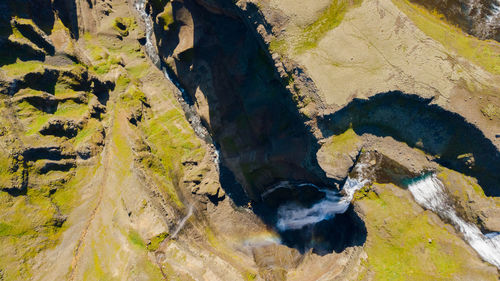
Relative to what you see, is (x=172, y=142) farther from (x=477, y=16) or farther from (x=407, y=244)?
(x=477, y=16)

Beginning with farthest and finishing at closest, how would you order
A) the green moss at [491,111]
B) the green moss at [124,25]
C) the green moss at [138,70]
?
the green moss at [124,25] → the green moss at [138,70] → the green moss at [491,111]

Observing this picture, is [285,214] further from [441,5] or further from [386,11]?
[441,5]

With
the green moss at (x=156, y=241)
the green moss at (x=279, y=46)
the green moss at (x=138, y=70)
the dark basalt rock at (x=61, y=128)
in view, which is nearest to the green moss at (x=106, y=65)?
the green moss at (x=138, y=70)

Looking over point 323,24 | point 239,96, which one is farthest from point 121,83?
point 323,24

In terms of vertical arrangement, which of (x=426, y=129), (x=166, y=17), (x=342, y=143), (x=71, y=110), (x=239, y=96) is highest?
(x=166, y=17)

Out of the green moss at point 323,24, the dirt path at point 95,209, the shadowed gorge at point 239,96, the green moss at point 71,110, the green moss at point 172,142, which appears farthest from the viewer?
the green moss at point 172,142

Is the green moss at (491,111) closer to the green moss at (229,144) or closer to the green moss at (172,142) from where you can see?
the green moss at (229,144)

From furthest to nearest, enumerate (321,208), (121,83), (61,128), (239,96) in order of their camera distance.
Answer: (121,83) < (321,208) < (239,96) < (61,128)
